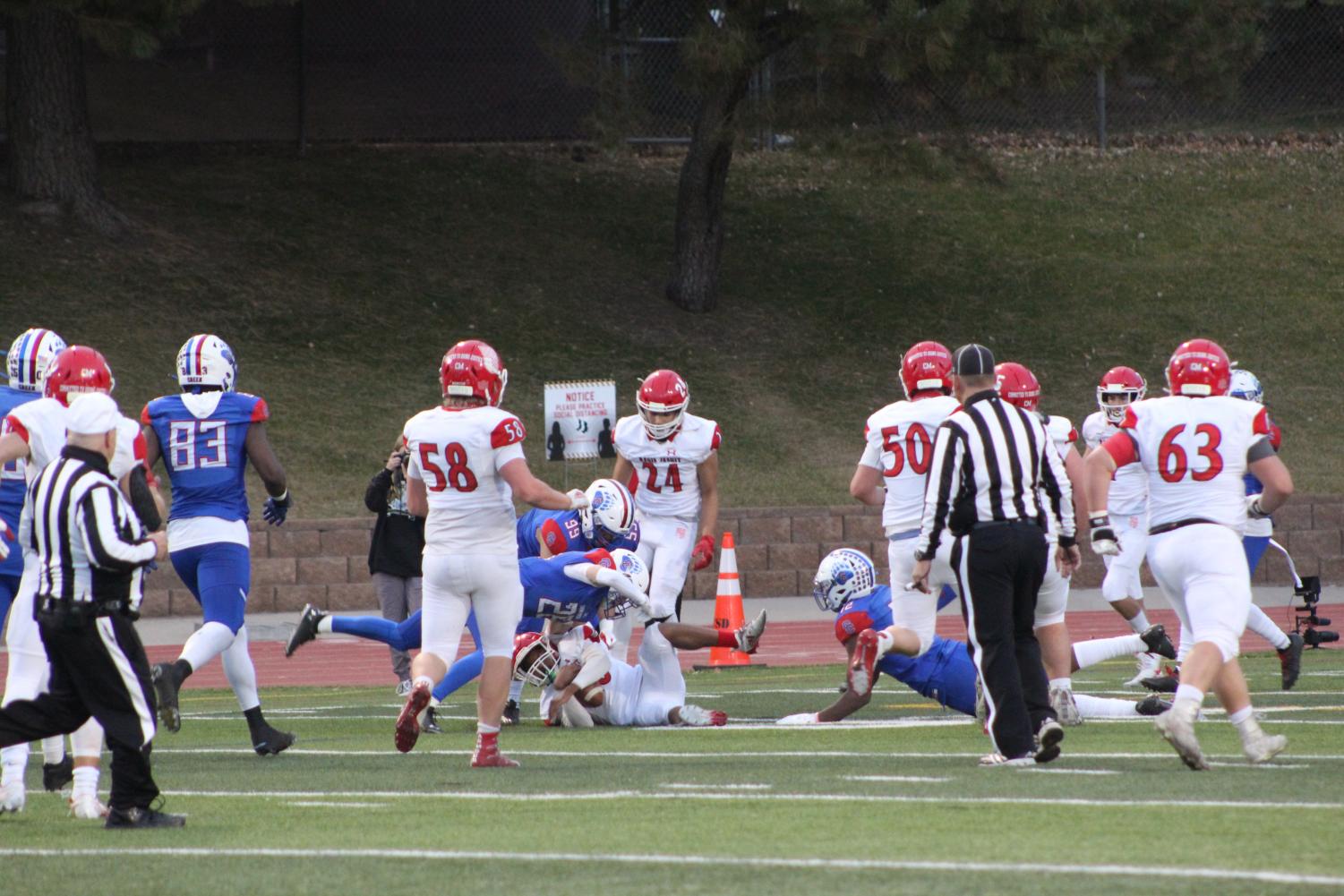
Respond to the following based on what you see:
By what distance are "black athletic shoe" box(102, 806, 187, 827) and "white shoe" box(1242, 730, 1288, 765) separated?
14.0 ft

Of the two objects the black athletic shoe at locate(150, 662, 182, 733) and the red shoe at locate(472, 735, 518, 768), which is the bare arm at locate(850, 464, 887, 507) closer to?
the red shoe at locate(472, 735, 518, 768)

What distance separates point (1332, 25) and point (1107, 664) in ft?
70.8

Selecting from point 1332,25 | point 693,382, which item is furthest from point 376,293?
point 1332,25

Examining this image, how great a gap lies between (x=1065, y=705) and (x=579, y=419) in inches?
420

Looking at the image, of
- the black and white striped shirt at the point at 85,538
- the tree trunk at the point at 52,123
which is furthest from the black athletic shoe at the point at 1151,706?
the tree trunk at the point at 52,123

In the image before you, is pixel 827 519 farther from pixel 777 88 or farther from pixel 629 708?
pixel 629 708

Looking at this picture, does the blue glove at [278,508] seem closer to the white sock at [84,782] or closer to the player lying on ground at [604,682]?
the player lying on ground at [604,682]

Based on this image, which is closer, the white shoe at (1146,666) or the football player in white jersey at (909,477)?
the football player in white jersey at (909,477)

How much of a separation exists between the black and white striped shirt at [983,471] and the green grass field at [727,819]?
1047mm

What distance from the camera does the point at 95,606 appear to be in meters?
6.95

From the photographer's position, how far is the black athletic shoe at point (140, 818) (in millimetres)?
7086

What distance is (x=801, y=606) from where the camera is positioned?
20.1 metres

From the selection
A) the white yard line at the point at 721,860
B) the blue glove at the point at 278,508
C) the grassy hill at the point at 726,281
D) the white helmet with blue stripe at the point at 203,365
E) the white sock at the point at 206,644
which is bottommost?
the white yard line at the point at 721,860

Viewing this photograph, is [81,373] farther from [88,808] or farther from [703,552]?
[703,552]
